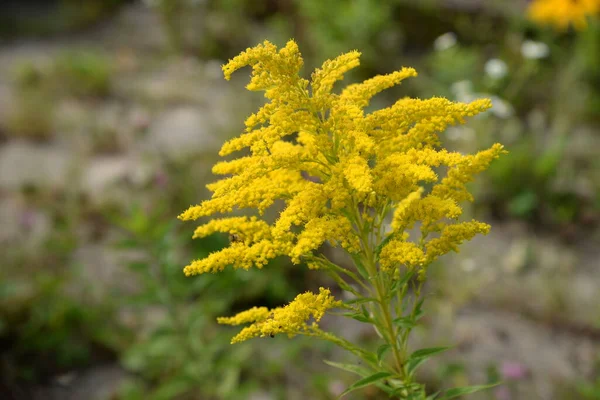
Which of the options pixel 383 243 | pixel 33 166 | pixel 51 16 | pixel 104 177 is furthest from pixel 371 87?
pixel 51 16

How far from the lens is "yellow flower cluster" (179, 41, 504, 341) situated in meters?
1.39

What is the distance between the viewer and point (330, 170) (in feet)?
4.94

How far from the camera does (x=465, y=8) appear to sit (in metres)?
7.28

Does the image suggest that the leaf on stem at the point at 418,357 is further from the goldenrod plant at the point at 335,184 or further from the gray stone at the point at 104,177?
the gray stone at the point at 104,177

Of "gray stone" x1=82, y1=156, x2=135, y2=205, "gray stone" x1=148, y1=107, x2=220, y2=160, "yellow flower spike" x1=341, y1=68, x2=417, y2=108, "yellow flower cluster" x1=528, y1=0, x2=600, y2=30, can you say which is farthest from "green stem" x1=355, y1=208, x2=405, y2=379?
"yellow flower cluster" x1=528, y1=0, x2=600, y2=30

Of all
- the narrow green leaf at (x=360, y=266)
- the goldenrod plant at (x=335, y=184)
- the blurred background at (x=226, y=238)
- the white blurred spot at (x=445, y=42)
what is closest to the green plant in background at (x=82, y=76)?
the blurred background at (x=226, y=238)

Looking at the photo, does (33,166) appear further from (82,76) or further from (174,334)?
(174,334)

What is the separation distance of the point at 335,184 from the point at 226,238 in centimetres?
293

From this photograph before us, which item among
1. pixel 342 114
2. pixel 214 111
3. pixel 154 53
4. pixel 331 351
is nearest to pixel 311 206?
pixel 342 114

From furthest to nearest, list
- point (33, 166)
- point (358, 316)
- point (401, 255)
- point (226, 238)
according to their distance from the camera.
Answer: point (33, 166)
point (226, 238)
point (358, 316)
point (401, 255)

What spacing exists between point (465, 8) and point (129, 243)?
593 centimetres

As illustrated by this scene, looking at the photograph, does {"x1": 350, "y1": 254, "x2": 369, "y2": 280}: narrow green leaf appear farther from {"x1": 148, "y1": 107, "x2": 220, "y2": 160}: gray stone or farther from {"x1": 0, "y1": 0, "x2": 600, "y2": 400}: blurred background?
{"x1": 148, "y1": 107, "x2": 220, "y2": 160}: gray stone

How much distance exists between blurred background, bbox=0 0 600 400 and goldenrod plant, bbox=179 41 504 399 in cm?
144

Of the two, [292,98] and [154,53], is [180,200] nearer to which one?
[292,98]
